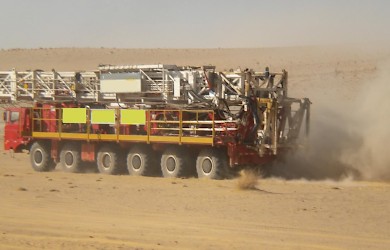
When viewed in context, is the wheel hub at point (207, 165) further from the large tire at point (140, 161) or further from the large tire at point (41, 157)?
the large tire at point (41, 157)

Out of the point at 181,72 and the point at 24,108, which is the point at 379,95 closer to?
the point at 181,72

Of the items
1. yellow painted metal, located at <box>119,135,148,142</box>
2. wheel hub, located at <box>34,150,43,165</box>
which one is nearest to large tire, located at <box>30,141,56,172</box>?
wheel hub, located at <box>34,150,43,165</box>

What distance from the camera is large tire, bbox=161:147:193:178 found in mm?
22688

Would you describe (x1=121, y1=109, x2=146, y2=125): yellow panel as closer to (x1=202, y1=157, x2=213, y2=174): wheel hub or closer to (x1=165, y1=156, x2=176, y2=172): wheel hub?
(x1=165, y1=156, x2=176, y2=172): wheel hub

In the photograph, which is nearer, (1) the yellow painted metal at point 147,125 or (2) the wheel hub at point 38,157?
(1) the yellow painted metal at point 147,125

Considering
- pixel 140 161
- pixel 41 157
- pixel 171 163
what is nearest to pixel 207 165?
pixel 171 163

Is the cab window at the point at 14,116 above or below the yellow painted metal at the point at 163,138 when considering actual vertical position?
above

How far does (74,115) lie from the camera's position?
25.0m

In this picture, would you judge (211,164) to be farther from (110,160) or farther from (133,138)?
(110,160)

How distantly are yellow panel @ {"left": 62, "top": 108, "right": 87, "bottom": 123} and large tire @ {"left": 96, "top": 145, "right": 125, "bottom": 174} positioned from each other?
47.5 inches

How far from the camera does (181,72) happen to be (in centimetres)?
2225

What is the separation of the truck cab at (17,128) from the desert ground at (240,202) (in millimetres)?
947

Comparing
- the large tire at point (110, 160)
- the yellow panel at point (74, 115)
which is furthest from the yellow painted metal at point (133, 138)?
the yellow panel at point (74, 115)

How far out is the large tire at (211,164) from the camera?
21750 mm
